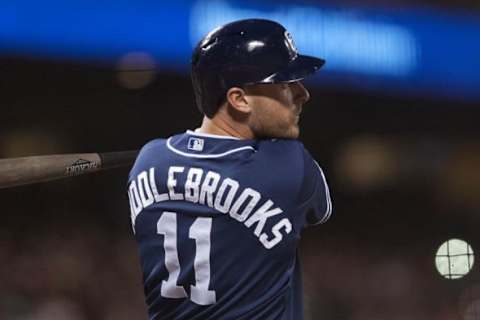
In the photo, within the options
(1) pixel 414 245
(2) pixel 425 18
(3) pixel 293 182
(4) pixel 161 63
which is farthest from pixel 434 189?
(3) pixel 293 182

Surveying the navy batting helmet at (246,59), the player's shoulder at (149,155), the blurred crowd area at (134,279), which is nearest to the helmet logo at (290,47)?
the navy batting helmet at (246,59)

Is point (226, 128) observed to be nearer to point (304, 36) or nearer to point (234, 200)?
point (234, 200)

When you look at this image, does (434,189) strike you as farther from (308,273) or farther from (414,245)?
(308,273)

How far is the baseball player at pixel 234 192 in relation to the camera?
3.21 ft

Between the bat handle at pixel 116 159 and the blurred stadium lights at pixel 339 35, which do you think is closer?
the bat handle at pixel 116 159

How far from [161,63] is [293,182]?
160 centimetres

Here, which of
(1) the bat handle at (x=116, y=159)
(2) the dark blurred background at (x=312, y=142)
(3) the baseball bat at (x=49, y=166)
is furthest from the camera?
(2) the dark blurred background at (x=312, y=142)

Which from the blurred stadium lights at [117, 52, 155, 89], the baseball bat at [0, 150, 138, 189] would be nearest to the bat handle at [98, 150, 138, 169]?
the baseball bat at [0, 150, 138, 189]

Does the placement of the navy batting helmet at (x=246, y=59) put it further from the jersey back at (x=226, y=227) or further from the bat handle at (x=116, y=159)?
the bat handle at (x=116, y=159)

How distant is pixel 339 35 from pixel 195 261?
1923 mm

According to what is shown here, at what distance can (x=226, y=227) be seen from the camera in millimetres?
979

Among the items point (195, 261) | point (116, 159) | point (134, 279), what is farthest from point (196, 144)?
point (134, 279)

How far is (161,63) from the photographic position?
2518mm

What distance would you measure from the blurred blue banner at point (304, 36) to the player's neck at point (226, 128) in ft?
4.52
